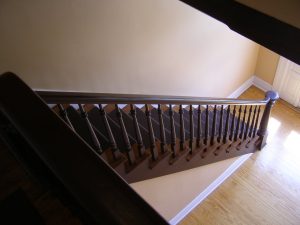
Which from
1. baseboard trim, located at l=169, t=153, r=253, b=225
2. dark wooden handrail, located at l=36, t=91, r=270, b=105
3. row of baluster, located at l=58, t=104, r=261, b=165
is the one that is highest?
dark wooden handrail, located at l=36, t=91, r=270, b=105

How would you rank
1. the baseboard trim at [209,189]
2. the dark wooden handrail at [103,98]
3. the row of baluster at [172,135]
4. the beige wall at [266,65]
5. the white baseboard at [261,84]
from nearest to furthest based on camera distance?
the dark wooden handrail at [103,98] < the row of baluster at [172,135] < the baseboard trim at [209,189] < the beige wall at [266,65] < the white baseboard at [261,84]

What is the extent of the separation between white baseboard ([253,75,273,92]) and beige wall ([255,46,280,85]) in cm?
6

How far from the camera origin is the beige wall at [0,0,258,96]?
2.38 metres

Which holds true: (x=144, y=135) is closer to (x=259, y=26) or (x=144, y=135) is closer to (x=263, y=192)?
(x=259, y=26)

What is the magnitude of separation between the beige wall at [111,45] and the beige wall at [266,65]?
95 centimetres

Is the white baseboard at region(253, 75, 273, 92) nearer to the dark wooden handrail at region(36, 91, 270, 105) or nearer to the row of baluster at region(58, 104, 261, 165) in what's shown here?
the row of baluster at region(58, 104, 261, 165)

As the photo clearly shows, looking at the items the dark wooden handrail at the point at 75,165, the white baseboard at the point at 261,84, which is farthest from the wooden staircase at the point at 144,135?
the white baseboard at the point at 261,84

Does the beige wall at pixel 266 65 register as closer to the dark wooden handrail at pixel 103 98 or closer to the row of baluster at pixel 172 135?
the row of baluster at pixel 172 135

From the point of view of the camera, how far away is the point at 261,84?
5379 mm

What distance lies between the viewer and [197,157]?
9.23ft

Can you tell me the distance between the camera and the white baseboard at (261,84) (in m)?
5.28

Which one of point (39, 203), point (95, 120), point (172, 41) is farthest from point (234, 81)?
point (39, 203)

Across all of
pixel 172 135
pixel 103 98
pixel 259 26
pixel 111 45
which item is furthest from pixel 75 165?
pixel 111 45

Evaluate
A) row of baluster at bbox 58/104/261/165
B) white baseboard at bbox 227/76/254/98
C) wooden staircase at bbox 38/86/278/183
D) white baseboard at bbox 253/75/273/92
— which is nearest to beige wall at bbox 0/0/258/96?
wooden staircase at bbox 38/86/278/183
